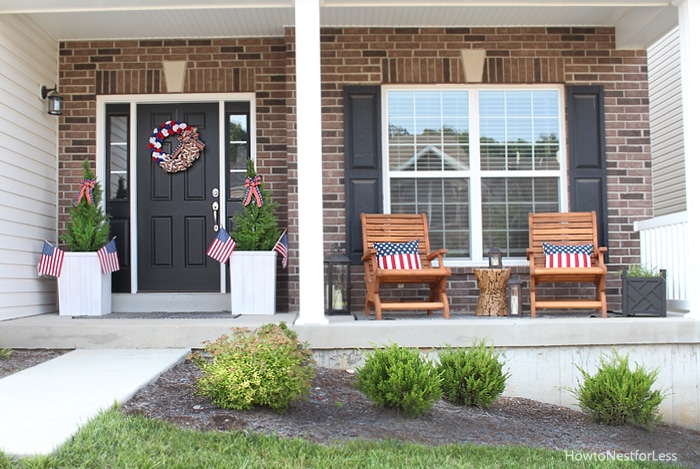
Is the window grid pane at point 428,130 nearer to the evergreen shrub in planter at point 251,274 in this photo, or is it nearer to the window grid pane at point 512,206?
the window grid pane at point 512,206

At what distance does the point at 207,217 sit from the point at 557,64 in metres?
3.63

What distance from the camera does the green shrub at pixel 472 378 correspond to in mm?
3925

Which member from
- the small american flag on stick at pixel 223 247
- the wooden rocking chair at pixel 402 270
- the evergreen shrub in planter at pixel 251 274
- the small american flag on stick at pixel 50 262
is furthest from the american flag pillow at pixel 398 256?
the small american flag on stick at pixel 50 262

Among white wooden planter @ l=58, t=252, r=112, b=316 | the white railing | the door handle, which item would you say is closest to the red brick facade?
the white railing

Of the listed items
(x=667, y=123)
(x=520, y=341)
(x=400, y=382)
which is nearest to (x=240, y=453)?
(x=400, y=382)

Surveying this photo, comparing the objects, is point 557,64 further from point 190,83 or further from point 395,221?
Result: point 190,83

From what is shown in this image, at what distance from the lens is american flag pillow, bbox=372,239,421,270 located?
18.8ft

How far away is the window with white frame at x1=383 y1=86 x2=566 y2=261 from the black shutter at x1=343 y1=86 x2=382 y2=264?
14 cm

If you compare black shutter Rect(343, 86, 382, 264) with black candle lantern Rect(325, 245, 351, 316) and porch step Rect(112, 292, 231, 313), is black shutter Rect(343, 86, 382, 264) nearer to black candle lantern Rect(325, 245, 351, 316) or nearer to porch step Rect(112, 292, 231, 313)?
black candle lantern Rect(325, 245, 351, 316)

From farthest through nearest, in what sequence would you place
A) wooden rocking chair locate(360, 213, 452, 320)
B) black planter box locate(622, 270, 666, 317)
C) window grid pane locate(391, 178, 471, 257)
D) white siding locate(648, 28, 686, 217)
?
white siding locate(648, 28, 686, 217), window grid pane locate(391, 178, 471, 257), wooden rocking chair locate(360, 213, 452, 320), black planter box locate(622, 270, 666, 317)

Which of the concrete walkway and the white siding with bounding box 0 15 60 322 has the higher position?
the white siding with bounding box 0 15 60 322

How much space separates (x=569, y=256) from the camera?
225 inches

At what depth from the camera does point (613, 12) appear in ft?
19.8

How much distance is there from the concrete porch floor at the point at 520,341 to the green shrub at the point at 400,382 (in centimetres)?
101
